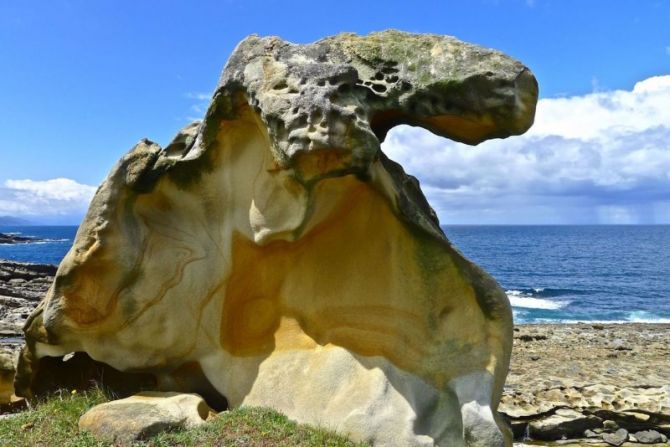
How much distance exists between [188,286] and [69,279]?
112 centimetres

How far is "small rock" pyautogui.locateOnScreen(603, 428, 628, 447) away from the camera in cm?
993

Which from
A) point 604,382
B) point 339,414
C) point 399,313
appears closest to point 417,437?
point 339,414

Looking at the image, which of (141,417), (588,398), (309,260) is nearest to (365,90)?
(309,260)

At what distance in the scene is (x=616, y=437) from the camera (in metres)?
10.0

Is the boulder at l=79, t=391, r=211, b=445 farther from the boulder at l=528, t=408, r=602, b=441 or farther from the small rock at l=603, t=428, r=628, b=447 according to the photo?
the small rock at l=603, t=428, r=628, b=447

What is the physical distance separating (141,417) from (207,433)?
0.58 metres

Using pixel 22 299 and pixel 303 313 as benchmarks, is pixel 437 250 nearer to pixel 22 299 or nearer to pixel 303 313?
pixel 303 313

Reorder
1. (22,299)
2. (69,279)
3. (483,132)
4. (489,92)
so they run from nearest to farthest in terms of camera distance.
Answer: (489,92) → (483,132) → (69,279) → (22,299)

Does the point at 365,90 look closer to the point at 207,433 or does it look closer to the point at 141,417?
the point at 207,433

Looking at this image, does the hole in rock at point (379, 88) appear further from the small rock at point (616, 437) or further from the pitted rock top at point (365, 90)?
the small rock at point (616, 437)

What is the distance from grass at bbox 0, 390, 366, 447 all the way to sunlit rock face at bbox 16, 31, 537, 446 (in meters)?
0.26

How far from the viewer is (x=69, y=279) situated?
613 centimetres

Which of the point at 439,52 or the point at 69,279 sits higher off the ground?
the point at 439,52

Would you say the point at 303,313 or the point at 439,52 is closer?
the point at 439,52
